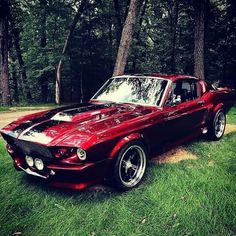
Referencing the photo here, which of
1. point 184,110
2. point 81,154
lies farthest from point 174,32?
point 81,154

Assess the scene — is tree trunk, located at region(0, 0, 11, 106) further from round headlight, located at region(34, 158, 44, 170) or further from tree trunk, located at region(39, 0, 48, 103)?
round headlight, located at region(34, 158, 44, 170)

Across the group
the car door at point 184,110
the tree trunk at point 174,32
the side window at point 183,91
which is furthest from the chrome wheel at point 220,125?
the tree trunk at point 174,32

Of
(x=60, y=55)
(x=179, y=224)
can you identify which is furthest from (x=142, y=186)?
(x=60, y=55)

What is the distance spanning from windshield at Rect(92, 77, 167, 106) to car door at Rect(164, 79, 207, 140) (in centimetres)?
24

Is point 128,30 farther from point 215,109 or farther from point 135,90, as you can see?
point 135,90

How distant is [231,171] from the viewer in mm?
5090

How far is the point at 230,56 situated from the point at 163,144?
47.7 ft

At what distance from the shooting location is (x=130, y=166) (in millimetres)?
4551

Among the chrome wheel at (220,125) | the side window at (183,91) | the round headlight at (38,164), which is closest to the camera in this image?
the round headlight at (38,164)

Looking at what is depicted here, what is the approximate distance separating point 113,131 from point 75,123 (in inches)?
24.0

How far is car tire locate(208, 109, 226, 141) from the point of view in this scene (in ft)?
22.3

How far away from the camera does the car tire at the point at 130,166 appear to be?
4209mm

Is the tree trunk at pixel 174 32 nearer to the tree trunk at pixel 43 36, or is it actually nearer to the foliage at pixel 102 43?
the foliage at pixel 102 43

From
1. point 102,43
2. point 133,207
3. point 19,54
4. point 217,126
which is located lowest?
point 133,207
